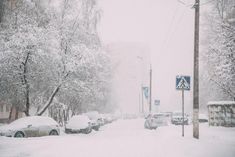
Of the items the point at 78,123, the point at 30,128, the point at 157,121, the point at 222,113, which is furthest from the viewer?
the point at 157,121

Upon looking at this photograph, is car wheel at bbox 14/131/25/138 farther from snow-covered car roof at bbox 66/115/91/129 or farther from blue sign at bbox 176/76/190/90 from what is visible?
blue sign at bbox 176/76/190/90

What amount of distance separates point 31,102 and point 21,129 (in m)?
9.37

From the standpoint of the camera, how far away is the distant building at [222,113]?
24953 millimetres

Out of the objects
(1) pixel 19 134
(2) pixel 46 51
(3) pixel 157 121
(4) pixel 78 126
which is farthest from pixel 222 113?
(1) pixel 19 134

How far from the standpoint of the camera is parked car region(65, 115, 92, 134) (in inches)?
1069

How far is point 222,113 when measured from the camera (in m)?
25.5

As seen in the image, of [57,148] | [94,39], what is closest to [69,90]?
[94,39]

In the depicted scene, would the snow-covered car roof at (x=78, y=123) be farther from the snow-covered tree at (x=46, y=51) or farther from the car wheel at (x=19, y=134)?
the car wheel at (x=19, y=134)

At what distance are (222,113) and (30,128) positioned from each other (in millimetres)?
13634

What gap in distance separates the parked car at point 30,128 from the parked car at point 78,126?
4.79m

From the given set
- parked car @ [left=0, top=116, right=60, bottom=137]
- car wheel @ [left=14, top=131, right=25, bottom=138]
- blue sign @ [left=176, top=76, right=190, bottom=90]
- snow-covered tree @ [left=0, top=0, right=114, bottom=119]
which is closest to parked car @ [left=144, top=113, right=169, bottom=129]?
snow-covered tree @ [left=0, top=0, right=114, bottom=119]

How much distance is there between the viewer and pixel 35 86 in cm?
2638

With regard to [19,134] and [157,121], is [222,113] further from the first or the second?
[19,134]

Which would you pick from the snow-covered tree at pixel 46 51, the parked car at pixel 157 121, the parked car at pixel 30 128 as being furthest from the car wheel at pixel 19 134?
the parked car at pixel 157 121
